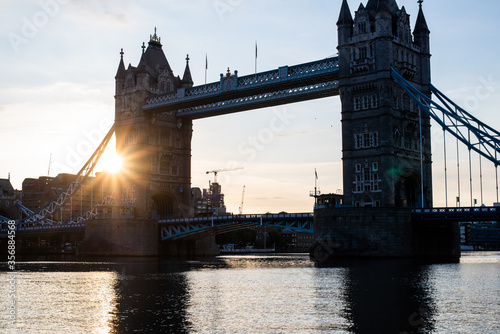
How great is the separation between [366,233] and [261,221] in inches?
745

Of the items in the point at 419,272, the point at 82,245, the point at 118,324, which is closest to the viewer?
the point at 118,324

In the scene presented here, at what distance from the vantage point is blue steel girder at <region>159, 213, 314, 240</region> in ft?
303

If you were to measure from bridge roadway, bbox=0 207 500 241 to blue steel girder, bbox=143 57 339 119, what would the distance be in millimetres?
17677

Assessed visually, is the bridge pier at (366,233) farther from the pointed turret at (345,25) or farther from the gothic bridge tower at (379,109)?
the pointed turret at (345,25)

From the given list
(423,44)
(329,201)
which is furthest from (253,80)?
(423,44)

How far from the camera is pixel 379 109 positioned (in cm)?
8850

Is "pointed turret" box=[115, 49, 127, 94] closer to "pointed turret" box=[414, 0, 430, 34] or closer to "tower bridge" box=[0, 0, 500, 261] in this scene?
"tower bridge" box=[0, 0, 500, 261]

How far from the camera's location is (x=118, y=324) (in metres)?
30.6

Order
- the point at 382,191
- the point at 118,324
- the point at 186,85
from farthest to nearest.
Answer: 1. the point at 186,85
2. the point at 382,191
3. the point at 118,324

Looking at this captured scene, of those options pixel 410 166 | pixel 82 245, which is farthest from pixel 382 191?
pixel 82 245

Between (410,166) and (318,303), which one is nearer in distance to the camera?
(318,303)

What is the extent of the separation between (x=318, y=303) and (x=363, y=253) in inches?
1794

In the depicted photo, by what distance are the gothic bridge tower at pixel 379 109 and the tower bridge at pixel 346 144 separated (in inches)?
5.6

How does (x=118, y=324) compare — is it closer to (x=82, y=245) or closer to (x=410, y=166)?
(x=410, y=166)
